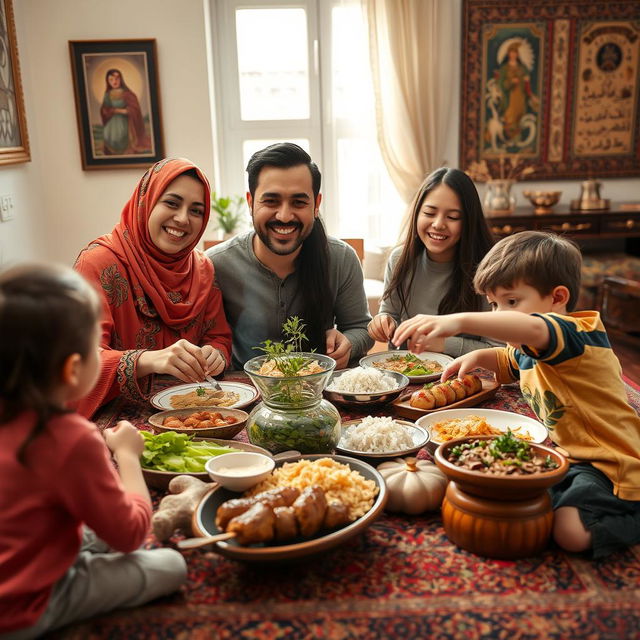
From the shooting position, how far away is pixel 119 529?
0.94 m

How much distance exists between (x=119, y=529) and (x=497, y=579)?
604mm

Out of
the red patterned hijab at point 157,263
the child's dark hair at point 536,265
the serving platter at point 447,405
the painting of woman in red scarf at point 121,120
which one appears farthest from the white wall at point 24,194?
the child's dark hair at point 536,265

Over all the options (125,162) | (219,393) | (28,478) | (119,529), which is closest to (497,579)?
(119,529)

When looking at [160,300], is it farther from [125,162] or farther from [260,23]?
[260,23]

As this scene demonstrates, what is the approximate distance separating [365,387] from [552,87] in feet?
15.1

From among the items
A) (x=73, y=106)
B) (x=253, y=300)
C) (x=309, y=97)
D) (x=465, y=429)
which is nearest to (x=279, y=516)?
(x=465, y=429)

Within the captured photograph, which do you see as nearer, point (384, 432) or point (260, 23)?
point (384, 432)

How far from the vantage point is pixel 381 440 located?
1.42 m

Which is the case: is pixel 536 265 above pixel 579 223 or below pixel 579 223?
above

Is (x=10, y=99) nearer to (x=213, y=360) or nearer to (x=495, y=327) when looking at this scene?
(x=213, y=360)

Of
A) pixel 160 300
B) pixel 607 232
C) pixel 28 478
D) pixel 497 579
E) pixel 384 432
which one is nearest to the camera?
pixel 28 478

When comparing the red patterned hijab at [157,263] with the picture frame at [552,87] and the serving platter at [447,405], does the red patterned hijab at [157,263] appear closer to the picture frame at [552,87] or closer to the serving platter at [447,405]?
the serving platter at [447,405]

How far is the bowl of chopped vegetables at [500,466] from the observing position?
105cm

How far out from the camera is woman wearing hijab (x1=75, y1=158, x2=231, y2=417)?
2.05 metres
